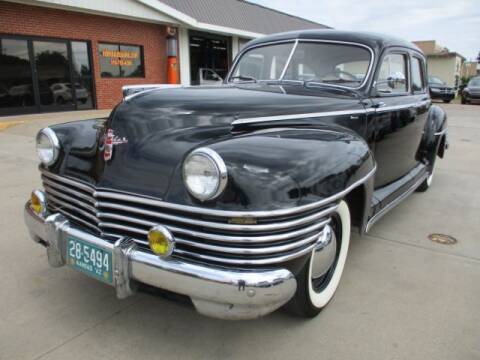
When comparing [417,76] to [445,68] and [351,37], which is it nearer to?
[351,37]

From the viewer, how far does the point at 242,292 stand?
5.75ft

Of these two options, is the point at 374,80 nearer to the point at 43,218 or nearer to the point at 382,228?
the point at 382,228

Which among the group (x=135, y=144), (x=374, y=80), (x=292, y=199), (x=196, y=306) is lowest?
(x=196, y=306)

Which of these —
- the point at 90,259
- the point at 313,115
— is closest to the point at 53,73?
the point at 313,115

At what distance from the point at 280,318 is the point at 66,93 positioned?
38.1ft

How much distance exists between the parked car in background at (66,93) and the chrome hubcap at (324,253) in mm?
11456

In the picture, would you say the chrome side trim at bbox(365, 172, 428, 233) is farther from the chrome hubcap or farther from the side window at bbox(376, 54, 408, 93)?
the side window at bbox(376, 54, 408, 93)

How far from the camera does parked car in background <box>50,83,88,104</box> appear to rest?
11875 mm

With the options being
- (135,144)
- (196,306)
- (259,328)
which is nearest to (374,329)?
(259,328)

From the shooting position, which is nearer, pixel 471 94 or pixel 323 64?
pixel 323 64

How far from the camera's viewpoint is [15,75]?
10.9m

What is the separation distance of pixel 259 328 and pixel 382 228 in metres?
1.98

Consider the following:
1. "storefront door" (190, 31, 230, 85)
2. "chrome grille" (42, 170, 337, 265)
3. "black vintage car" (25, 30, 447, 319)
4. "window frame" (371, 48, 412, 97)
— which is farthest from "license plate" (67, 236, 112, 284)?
"storefront door" (190, 31, 230, 85)

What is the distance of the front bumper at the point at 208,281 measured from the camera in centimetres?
176
